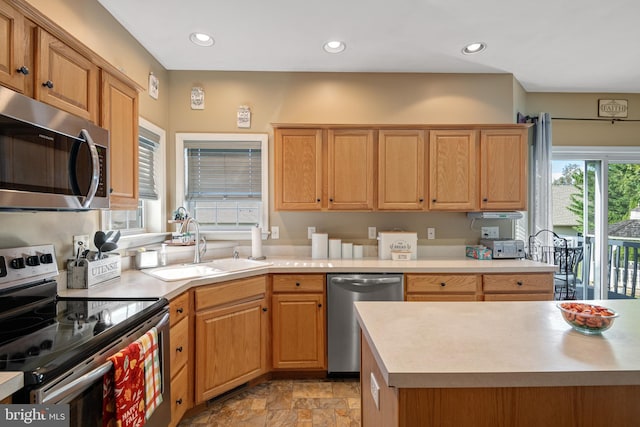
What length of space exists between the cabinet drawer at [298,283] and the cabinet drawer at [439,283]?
0.73 metres

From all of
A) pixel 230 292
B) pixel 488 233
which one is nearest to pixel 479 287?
pixel 488 233

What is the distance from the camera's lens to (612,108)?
3623mm

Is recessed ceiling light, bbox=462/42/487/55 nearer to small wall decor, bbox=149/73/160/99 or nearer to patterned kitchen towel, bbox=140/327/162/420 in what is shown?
small wall decor, bbox=149/73/160/99

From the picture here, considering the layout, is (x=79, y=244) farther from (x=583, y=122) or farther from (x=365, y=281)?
(x=583, y=122)

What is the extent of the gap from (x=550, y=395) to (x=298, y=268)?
1.88m

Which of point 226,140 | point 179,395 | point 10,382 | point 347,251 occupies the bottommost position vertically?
point 179,395

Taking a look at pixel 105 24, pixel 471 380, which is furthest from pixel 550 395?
pixel 105 24

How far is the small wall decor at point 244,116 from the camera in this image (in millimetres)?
3188

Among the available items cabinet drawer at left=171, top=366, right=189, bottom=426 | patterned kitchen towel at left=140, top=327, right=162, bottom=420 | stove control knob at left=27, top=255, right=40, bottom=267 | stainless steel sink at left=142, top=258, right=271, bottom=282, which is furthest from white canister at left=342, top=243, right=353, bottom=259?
stove control knob at left=27, top=255, right=40, bottom=267

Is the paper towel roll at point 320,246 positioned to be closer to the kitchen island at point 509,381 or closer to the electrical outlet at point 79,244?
the electrical outlet at point 79,244

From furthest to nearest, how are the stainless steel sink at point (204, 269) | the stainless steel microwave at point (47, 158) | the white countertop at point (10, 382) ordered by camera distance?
the stainless steel sink at point (204, 269) → the stainless steel microwave at point (47, 158) → the white countertop at point (10, 382)

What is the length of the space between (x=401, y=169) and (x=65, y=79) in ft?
7.95

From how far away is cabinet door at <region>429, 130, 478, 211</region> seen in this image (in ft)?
9.71

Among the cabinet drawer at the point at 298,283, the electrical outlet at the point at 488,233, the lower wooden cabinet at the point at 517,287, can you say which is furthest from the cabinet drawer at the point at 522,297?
the cabinet drawer at the point at 298,283
